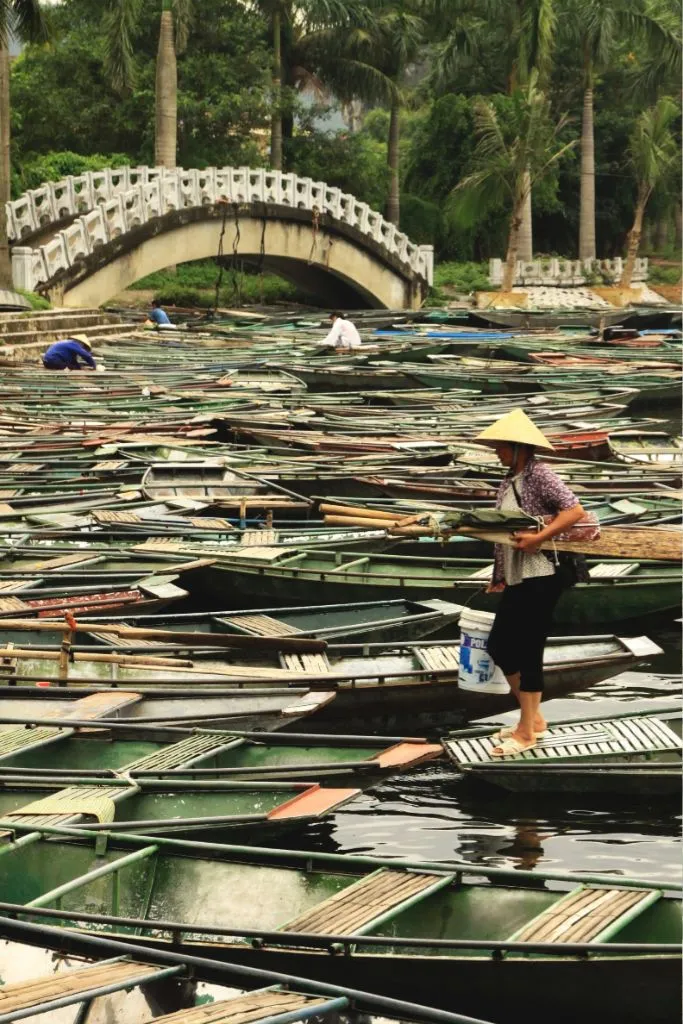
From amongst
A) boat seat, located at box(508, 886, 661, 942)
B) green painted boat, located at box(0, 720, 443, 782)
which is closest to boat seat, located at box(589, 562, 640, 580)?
green painted boat, located at box(0, 720, 443, 782)

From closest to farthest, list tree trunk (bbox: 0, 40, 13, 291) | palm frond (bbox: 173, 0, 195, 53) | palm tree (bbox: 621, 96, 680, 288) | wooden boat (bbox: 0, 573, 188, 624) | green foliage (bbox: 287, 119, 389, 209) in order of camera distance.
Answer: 1. wooden boat (bbox: 0, 573, 188, 624)
2. tree trunk (bbox: 0, 40, 13, 291)
3. palm frond (bbox: 173, 0, 195, 53)
4. palm tree (bbox: 621, 96, 680, 288)
5. green foliage (bbox: 287, 119, 389, 209)

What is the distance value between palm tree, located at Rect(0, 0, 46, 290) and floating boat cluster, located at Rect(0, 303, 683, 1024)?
832 centimetres

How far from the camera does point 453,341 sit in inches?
1230

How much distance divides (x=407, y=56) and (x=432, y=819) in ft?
132

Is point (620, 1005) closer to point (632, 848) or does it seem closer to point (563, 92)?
point (632, 848)

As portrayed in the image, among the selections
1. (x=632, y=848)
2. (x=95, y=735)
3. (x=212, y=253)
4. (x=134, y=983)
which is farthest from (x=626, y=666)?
(x=212, y=253)

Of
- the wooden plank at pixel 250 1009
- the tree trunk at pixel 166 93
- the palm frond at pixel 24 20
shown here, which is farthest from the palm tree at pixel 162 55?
the wooden plank at pixel 250 1009

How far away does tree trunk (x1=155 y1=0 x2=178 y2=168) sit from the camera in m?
37.7

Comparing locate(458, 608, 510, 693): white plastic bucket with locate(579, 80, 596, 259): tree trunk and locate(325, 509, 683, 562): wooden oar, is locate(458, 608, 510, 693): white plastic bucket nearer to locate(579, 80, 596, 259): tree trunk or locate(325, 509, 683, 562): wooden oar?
locate(325, 509, 683, 562): wooden oar

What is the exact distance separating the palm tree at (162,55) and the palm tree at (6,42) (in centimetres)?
675

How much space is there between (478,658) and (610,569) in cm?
387

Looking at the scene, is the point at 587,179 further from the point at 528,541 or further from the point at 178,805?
the point at 178,805

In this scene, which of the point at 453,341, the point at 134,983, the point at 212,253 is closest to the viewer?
the point at 134,983

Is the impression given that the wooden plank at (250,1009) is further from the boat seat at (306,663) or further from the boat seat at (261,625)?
the boat seat at (261,625)
